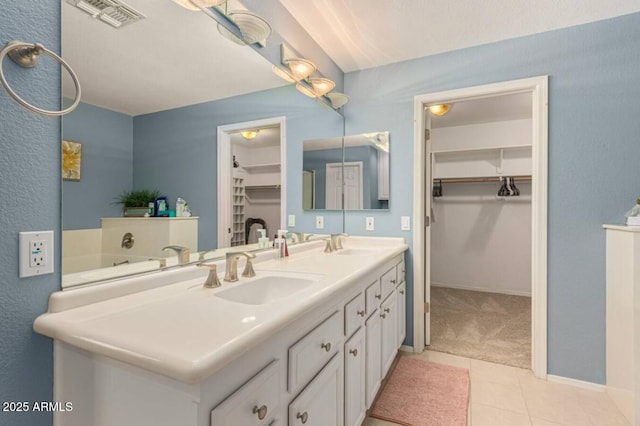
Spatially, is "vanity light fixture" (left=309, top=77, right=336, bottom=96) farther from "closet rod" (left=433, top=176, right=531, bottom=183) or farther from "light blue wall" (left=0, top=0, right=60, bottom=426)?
"closet rod" (left=433, top=176, right=531, bottom=183)

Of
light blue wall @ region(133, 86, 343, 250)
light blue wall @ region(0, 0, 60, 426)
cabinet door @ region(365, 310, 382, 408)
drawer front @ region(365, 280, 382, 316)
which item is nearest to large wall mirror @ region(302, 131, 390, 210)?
light blue wall @ region(133, 86, 343, 250)

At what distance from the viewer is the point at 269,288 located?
1.41 metres

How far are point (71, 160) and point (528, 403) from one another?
103 inches

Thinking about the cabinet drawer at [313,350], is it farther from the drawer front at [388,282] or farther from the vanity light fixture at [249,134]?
the vanity light fixture at [249,134]

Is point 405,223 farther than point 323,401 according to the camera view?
Yes

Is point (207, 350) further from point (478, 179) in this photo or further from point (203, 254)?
point (478, 179)

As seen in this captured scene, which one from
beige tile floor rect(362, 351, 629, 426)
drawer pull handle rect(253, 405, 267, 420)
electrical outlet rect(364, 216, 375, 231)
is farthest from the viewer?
electrical outlet rect(364, 216, 375, 231)

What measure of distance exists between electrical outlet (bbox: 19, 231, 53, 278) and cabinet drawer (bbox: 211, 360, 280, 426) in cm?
65

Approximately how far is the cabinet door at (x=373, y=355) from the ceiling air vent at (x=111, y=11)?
1644 mm

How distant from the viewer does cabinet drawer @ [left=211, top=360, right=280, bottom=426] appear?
69cm

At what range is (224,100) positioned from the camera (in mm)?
1608

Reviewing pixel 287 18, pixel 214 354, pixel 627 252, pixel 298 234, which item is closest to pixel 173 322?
pixel 214 354

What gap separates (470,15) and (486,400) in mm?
2428

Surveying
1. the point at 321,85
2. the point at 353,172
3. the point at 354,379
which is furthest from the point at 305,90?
the point at 354,379
